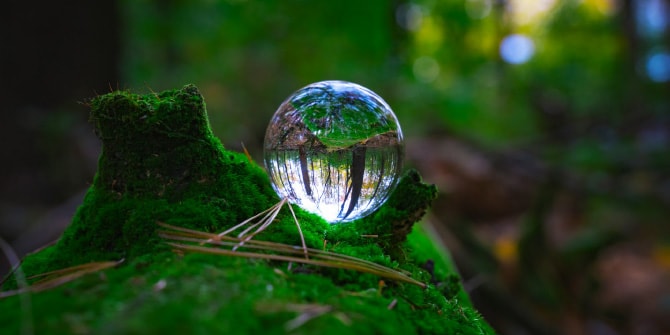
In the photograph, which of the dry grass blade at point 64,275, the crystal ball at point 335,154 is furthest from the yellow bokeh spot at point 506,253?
the dry grass blade at point 64,275

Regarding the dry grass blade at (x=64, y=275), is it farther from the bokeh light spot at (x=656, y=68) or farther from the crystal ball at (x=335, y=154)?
the bokeh light spot at (x=656, y=68)

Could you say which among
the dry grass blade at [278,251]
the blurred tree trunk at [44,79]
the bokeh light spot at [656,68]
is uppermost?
the bokeh light spot at [656,68]

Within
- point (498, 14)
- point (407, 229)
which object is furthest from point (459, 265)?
point (498, 14)

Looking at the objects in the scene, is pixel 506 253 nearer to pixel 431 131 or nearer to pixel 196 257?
pixel 196 257

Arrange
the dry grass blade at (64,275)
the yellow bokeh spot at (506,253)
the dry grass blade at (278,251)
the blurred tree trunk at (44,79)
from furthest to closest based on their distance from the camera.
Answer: the blurred tree trunk at (44,79) < the yellow bokeh spot at (506,253) < the dry grass blade at (278,251) < the dry grass blade at (64,275)

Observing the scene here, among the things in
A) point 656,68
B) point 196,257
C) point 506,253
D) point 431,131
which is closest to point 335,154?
point 196,257

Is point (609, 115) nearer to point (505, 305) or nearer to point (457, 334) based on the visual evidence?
point (505, 305)
